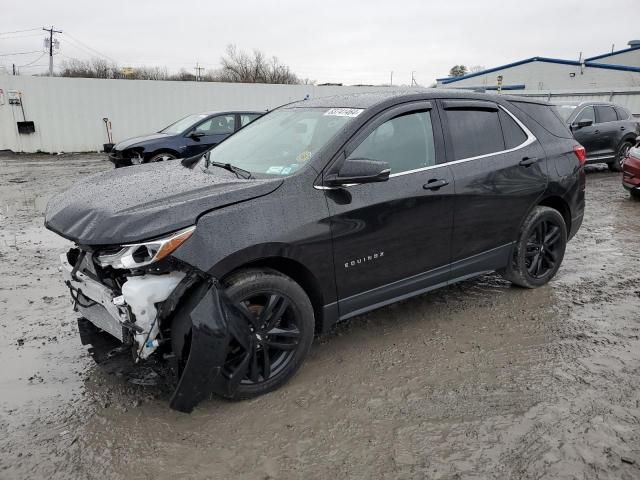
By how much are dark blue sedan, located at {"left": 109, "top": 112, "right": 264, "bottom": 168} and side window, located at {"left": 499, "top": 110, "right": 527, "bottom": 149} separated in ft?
23.2

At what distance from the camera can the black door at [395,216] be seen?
131 inches

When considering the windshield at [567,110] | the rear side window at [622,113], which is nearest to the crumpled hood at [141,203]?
the windshield at [567,110]

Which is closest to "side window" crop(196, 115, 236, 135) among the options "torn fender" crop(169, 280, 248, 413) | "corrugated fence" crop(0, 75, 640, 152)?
"corrugated fence" crop(0, 75, 640, 152)

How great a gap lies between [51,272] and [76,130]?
564 inches

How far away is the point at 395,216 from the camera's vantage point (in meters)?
3.50

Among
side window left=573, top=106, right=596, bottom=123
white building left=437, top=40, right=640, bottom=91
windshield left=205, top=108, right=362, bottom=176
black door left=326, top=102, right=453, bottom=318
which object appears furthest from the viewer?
white building left=437, top=40, right=640, bottom=91

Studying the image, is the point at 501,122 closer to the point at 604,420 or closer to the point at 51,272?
the point at 604,420

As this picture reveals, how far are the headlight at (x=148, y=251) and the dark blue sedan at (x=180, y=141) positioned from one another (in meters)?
8.20

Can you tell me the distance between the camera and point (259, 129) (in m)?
4.21

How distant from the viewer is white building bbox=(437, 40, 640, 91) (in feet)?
112

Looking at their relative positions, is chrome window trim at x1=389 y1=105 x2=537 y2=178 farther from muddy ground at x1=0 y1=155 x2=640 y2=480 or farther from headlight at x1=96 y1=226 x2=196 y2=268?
headlight at x1=96 y1=226 x2=196 y2=268

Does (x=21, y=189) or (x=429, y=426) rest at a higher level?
(x=21, y=189)

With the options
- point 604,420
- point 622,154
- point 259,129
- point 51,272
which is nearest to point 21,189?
point 51,272

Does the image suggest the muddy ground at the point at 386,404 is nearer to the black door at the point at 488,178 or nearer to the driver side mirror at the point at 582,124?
the black door at the point at 488,178
